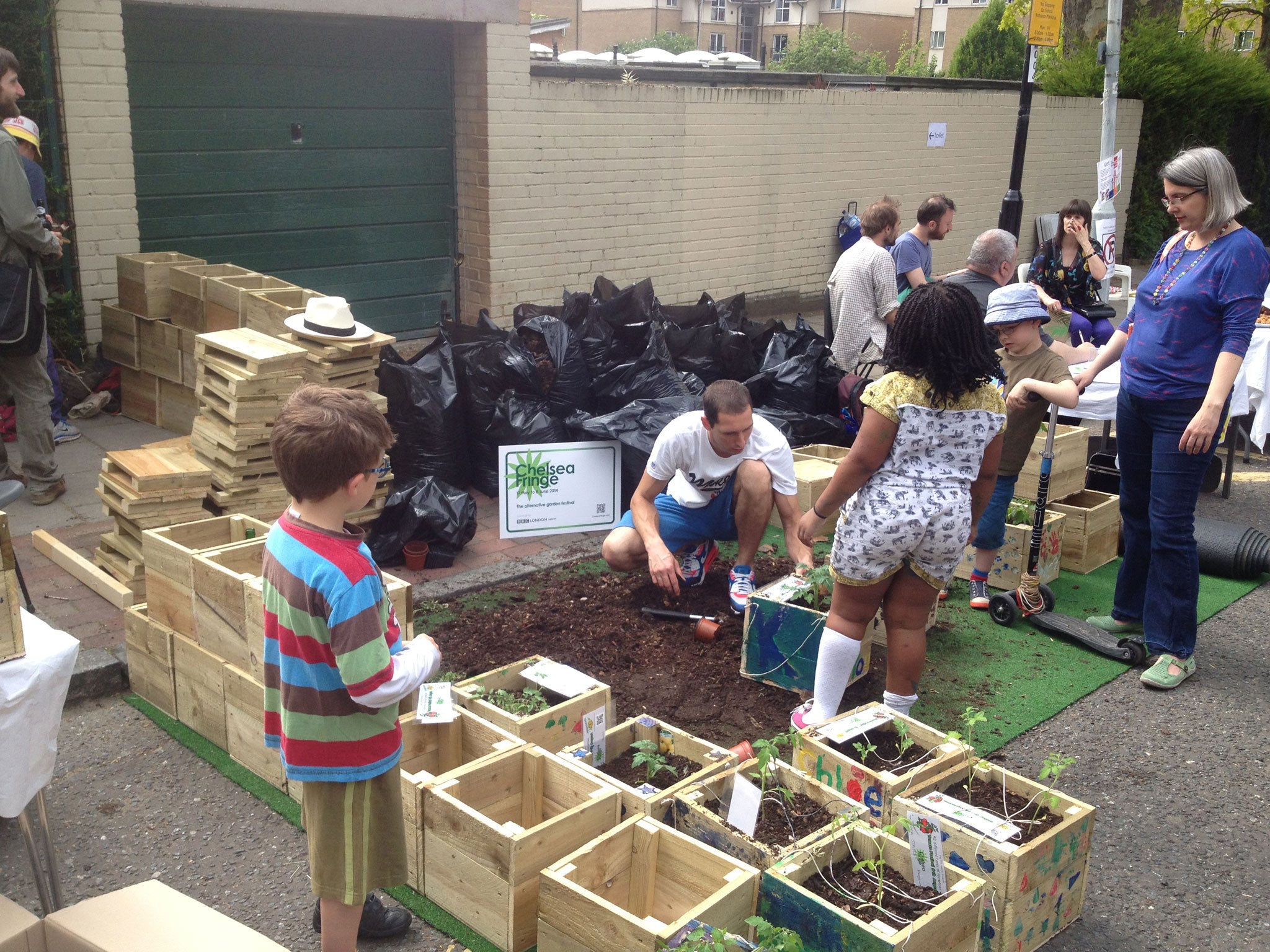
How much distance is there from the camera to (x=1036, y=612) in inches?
217

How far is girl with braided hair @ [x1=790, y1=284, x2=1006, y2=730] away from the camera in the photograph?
3.72m

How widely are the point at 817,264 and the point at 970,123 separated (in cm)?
356

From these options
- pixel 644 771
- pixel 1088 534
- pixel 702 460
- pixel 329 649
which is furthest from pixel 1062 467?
pixel 329 649

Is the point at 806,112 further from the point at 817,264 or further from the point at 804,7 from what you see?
the point at 804,7

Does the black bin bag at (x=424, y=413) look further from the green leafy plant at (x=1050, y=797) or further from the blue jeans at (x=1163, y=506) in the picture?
the green leafy plant at (x=1050, y=797)

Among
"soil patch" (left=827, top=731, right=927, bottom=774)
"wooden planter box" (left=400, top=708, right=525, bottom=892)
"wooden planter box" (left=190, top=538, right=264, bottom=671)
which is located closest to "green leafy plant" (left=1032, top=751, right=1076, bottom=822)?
"soil patch" (left=827, top=731, right=927, bottom=774)

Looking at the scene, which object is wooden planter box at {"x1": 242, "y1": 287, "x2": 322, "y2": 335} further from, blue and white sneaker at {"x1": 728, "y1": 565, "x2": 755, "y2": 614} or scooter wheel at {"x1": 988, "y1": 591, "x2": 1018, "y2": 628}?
scooter wheel at {"x1": 988, "y1": 591, "x2": 1018, "y2": 628}

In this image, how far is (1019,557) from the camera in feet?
19.0

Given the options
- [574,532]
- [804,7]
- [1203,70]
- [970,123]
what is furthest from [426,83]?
[804,7]

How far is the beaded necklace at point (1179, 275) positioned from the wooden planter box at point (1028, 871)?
89.8 inches

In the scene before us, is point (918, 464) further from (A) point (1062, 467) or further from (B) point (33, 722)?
(A) point (1062, 467)

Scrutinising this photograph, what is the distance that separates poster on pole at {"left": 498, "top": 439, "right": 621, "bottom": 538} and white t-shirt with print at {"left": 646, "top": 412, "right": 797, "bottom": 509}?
1.02 metres

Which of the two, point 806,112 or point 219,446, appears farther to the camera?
point 806,112

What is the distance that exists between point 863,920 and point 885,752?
0.95 metres
